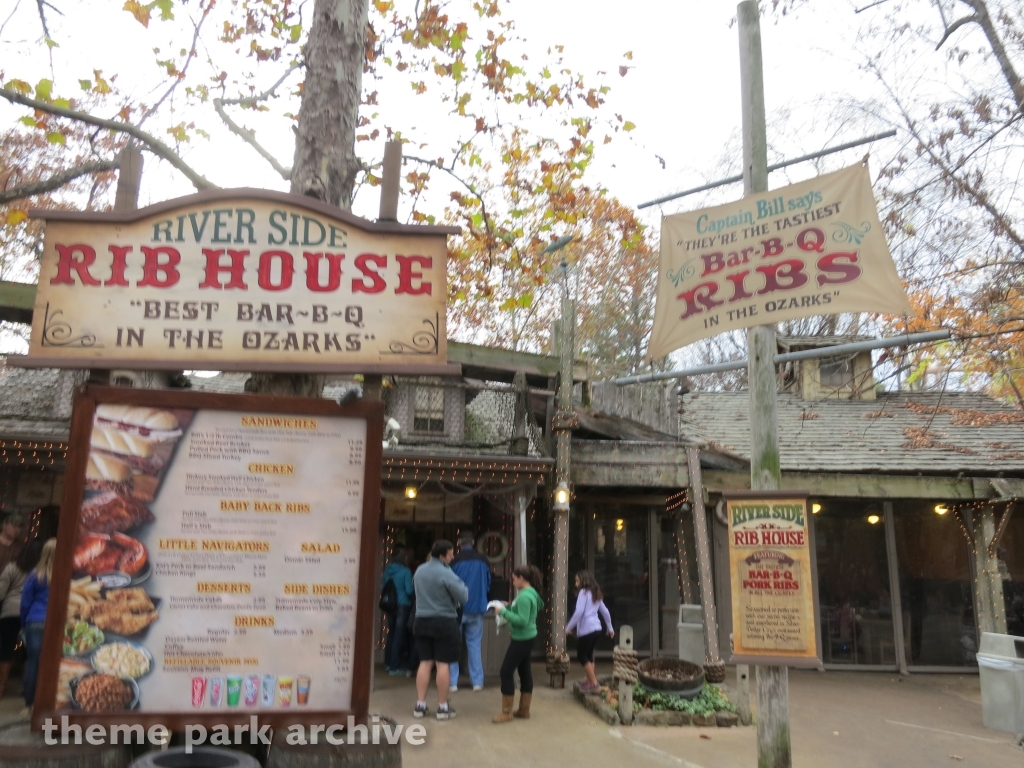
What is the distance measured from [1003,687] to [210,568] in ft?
28.7

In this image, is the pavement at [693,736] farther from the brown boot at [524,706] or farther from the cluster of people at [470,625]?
the cluster of people at [470,625]

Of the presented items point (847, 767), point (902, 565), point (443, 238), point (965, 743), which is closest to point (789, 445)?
point (902, 565)

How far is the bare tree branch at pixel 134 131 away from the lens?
243 inches

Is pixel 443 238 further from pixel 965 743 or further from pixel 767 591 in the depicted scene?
pixel 965 743

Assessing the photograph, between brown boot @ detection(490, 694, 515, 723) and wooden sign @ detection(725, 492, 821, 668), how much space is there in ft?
9.49

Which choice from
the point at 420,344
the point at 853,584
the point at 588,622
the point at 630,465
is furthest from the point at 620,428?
the point at 420,344

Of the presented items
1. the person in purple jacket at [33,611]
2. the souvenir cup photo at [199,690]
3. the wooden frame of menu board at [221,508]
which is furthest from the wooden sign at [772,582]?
the person in purple jacket at [33,611]

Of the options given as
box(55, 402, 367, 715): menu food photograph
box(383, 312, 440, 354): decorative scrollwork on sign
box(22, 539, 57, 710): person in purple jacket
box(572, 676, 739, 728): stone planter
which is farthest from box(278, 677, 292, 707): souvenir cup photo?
box(572, 676, 739, 728): stone planter

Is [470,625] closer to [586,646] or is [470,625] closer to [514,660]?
[586,646]

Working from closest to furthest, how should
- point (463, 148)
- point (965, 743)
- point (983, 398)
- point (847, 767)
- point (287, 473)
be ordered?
point (287, 473), point (847, 767), point (965, 743), point (463, 148), point (983, 398)

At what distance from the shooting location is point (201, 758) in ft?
12.7

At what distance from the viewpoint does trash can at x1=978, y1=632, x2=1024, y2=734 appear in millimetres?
8562

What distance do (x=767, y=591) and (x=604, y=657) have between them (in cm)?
745

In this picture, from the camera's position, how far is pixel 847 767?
698 cm
